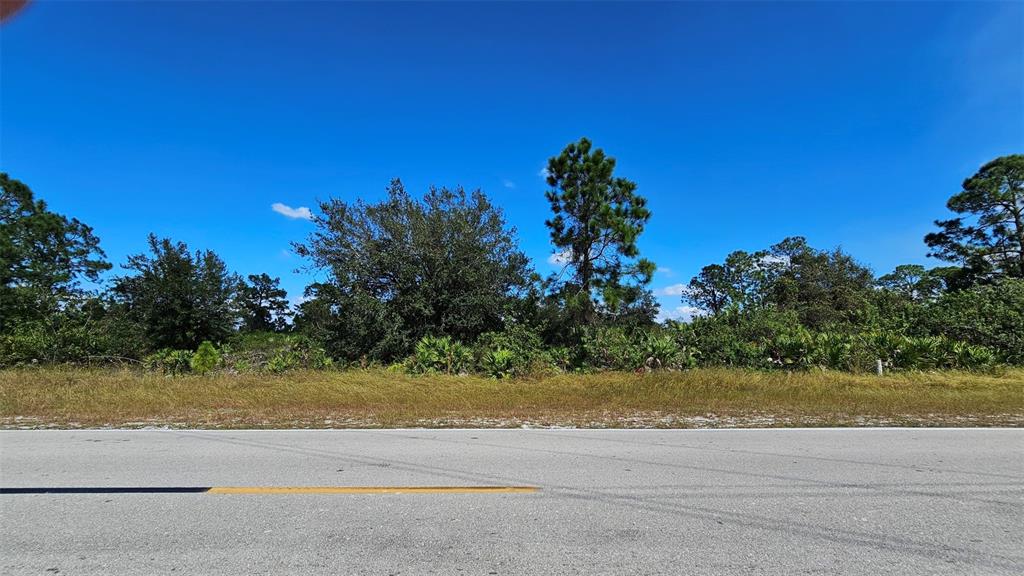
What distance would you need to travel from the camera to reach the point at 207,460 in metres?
6.08

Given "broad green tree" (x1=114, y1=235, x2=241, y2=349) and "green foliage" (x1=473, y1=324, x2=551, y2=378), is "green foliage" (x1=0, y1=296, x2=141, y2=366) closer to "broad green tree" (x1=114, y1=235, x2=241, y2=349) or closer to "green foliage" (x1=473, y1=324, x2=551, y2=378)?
"broad green tree" (x1=114, y1=235, x2=241, y2=349)

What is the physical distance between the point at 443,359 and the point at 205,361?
8.28 meters

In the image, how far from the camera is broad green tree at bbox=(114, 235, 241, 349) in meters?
23.5

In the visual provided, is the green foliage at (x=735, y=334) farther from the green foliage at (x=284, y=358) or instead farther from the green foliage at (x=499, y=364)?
the green foliage at (x=284, y=358)

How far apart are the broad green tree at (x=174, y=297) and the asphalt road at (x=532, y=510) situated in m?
19.1

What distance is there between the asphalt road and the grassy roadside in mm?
2132

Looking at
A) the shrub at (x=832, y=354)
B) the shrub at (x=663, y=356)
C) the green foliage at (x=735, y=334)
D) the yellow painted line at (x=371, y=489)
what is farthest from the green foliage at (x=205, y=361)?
the shrub at (x=832, y=354)

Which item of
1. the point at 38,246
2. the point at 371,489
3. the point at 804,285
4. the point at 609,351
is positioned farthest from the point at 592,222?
the point at 38,246

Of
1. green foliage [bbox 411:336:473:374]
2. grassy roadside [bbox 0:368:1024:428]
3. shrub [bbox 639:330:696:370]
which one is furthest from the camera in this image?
shrub [bbox 639:330:696:370]

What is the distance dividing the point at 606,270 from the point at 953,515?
13.4 meters

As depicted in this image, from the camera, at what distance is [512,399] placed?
11.4 m

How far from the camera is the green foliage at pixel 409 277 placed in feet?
60.1

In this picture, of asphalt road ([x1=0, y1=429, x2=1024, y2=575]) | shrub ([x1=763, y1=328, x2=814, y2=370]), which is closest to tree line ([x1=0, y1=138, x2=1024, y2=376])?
shrub ([x1=763, y1=328, x2=814, y2=370])

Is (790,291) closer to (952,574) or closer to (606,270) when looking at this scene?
(606,270)
